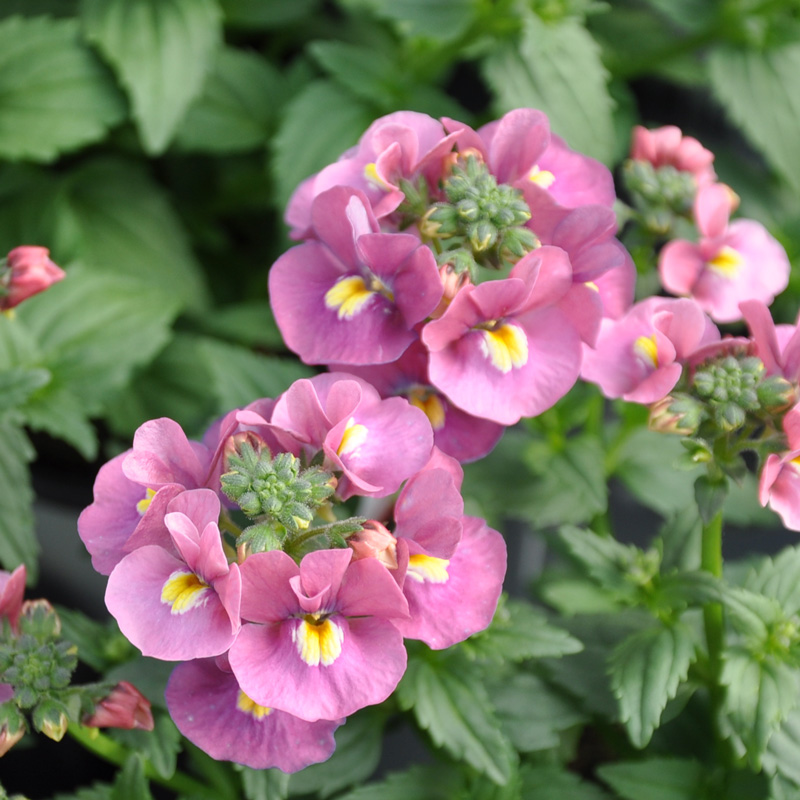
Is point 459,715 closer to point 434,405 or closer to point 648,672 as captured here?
point 648,672

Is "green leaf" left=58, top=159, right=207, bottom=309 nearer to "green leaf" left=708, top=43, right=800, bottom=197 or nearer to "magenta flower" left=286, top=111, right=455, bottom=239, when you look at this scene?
"magenta flower" left=286, top=111, right=455, bottom=239

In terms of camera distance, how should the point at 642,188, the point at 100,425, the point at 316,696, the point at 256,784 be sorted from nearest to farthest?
the point at 316,696, the point at 256,784, the point at 642,188, the point at 100,425

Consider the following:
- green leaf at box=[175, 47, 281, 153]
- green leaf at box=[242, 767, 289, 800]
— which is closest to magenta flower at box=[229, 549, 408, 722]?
green leaf at box=[242, 767, 289, 800]

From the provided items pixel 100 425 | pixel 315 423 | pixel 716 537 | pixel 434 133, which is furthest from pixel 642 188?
pixel 100 425

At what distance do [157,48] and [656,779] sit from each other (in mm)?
1350

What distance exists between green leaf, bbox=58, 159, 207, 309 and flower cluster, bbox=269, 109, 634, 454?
0.88 m

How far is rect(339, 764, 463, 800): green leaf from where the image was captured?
1.02 meters

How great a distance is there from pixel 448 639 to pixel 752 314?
0.40m

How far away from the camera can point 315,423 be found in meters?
0.78

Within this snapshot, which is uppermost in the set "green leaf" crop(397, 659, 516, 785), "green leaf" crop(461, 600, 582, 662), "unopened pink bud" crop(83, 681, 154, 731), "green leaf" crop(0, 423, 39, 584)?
"green leaf" crop(461, 600, 582, 662)

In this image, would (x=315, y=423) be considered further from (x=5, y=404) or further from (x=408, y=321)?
(x=5, y=404)

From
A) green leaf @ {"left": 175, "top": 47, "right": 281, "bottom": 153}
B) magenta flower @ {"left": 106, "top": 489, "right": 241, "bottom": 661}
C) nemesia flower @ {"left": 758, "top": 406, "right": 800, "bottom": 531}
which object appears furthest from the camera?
green leaf @ {"left": 175, "top": 47, "right": 281, "bottom": 153}

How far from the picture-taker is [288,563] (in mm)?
699

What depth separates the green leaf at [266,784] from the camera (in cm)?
83
